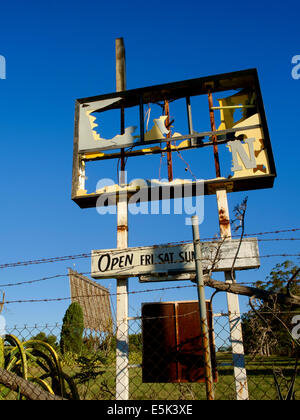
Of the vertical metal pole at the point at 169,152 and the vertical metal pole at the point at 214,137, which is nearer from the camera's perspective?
the vertical metal pole at the point at 214,137

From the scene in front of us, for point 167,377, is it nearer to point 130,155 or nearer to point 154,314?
point 154,314

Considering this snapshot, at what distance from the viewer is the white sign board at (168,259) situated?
16.8 feet

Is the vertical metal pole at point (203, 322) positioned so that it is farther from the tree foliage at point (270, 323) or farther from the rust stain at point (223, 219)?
the rust stain at point (223, 219)

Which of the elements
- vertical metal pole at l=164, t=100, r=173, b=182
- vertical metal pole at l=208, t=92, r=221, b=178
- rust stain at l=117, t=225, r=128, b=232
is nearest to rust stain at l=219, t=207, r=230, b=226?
vertical metal pole at l=208, t=92, r=221, b=178

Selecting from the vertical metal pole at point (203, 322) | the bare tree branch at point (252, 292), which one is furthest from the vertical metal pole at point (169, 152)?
the vertical metal pole at point (203, 322)

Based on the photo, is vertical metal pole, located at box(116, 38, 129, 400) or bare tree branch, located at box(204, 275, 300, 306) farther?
vertical metal pole, located at box(116, 38, 129, 400)

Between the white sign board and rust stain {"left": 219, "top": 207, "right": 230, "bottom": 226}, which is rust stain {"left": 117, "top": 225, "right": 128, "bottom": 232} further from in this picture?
rust stain {"left": 219, "top": 207, "right": 230, "bottom": 226}

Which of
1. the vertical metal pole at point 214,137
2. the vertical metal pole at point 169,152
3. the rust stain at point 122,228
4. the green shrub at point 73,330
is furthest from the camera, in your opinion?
the green shrub at point 73,330

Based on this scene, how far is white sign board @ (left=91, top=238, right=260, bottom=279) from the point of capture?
5133mm

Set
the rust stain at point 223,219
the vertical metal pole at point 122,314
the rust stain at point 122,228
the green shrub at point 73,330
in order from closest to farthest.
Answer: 1. the vertical metal pole at point 122,314
2. the rust stain at point 223,219
3. the rust stain at point 122,228
4. the green shrub at point 73,330

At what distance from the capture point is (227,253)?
5.19 m

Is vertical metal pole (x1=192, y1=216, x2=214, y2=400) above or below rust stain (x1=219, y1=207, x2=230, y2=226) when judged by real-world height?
below
